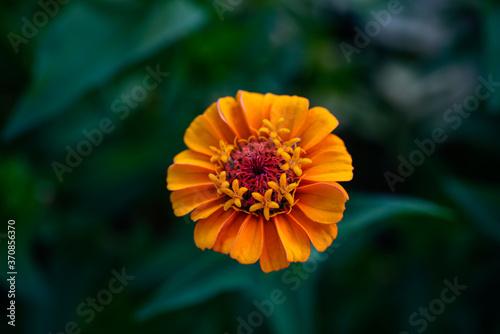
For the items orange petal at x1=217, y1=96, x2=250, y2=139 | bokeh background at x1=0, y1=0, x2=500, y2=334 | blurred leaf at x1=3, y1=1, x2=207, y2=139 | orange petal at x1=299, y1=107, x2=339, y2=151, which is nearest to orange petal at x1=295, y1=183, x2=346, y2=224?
orange petal at x1=299, y1=107, x2=339, y2=151

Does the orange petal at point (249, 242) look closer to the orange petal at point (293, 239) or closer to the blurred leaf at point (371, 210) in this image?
the orange petal at point (293, 239)

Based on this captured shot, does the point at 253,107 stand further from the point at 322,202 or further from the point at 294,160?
the point at 322,202

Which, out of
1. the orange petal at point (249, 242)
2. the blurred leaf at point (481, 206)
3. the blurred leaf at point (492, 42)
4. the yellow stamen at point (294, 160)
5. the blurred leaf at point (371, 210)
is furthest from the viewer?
the blurred leaf at point (492, 42)

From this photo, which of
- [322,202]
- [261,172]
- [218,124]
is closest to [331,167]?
[322,202]

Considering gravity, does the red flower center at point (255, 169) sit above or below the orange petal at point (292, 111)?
below

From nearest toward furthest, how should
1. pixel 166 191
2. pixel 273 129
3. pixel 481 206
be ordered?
pixel 273 129 < pixel 481 206 < pixel 166 191

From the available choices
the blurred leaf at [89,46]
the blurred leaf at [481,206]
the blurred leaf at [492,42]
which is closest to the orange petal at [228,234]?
the blurred leaf at [89,46]

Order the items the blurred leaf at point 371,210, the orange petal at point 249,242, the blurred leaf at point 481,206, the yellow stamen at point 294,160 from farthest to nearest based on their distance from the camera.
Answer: the blurred leaf at point 481,206
the blurred leaf at point 371,210
the yellow stamen at point 294,160
the orange petal at point 249,242
